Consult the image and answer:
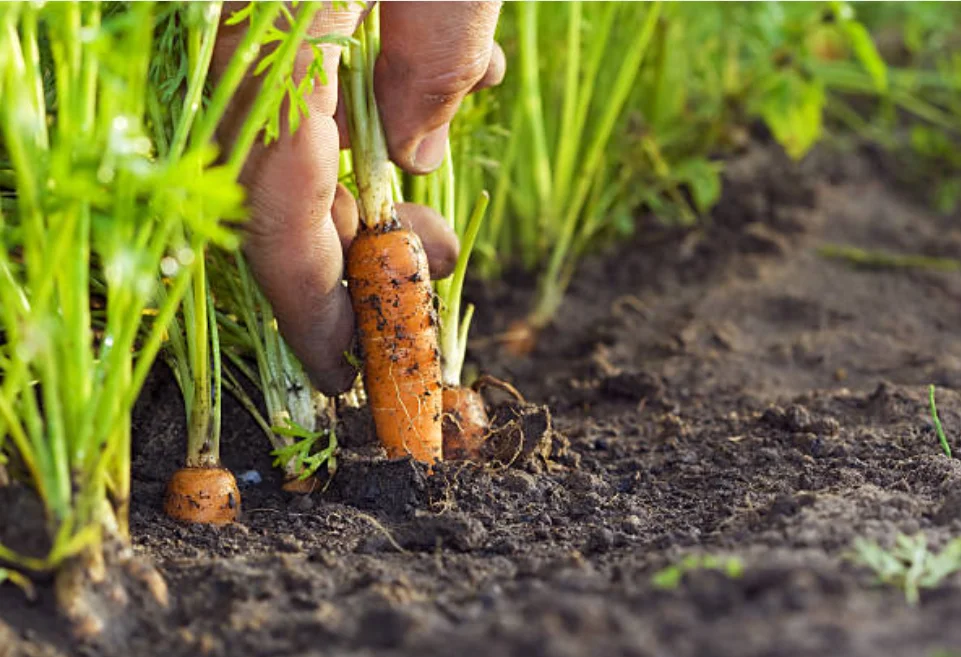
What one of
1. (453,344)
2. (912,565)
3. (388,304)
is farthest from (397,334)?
(912,565)

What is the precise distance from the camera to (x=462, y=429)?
192 cm

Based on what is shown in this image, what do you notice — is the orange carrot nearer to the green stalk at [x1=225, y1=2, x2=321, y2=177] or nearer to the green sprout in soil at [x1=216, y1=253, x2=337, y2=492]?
the green sprout in soil at [x1=216, y1=253, x2=337, y2=492]

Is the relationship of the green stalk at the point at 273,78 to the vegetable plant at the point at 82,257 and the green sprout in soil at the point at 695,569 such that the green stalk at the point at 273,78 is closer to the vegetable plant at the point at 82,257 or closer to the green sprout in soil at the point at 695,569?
the vegetable plant at the point at 82,257

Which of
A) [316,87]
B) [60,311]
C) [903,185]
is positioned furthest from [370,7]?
[903,185]

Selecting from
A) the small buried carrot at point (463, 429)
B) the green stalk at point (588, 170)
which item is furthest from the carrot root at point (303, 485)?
the green stalk at point (588, 170)

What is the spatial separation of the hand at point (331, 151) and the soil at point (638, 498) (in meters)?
0.24

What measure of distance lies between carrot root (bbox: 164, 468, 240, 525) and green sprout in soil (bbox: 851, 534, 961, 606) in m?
0.89

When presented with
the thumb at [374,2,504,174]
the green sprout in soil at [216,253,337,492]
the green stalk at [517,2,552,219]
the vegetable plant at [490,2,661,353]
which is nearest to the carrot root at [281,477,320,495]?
the green sprout in soil at [216,253,337,492]

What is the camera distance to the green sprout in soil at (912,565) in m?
1.20

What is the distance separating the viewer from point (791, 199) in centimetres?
341

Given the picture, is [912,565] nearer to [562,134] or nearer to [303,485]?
[303,485]

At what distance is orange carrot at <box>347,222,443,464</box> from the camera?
1797 millimetres

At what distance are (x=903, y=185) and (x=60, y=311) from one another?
120 inches

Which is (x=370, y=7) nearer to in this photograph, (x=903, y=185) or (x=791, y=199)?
(x=791, y=199)
